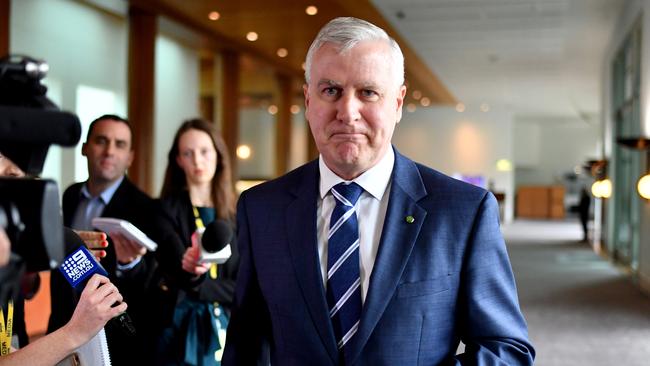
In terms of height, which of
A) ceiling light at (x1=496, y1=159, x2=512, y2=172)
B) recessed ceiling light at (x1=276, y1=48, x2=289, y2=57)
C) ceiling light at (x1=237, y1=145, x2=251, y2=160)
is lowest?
ceiling light at (x1=496, y1=159, x2=512, y2=172)

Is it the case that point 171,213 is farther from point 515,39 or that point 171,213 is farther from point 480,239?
point 515,39

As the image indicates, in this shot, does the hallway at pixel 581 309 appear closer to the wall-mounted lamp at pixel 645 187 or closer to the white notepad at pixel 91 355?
the wall-mounted lamp at pixel 645 187

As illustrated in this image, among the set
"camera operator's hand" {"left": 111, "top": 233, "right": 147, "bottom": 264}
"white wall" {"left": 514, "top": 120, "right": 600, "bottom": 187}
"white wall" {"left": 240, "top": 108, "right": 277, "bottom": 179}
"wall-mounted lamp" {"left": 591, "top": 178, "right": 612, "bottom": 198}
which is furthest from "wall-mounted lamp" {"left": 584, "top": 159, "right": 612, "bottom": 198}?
"white wall" {"left": 514, "top": 120, "right": 600, "bottom": 187}

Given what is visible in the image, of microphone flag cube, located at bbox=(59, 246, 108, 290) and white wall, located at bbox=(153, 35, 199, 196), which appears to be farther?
white wall, located at bbox=(153, 35, 199, 196)

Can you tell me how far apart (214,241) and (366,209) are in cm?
123

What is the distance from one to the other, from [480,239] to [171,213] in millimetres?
1948

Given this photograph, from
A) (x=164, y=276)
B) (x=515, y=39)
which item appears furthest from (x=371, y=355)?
(x=515, y=39)

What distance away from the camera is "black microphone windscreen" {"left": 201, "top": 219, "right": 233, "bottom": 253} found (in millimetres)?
2662

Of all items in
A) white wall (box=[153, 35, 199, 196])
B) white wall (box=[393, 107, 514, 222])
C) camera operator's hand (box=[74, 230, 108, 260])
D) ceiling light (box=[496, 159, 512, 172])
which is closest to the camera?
camera operator's hand (box=[74, 230, 108, 260])

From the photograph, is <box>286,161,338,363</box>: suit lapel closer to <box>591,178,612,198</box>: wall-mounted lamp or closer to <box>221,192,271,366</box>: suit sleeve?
<box>221,192,271,366</box>: suit sleeve

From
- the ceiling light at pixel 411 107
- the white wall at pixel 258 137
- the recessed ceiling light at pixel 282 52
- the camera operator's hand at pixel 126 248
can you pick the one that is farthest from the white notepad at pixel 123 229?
the white wall at pixel 258 137

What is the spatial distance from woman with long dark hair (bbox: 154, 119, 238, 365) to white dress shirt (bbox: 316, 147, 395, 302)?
1.26 metres

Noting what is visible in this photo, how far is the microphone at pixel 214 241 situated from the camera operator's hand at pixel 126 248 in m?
0.22

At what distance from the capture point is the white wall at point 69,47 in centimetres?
786
